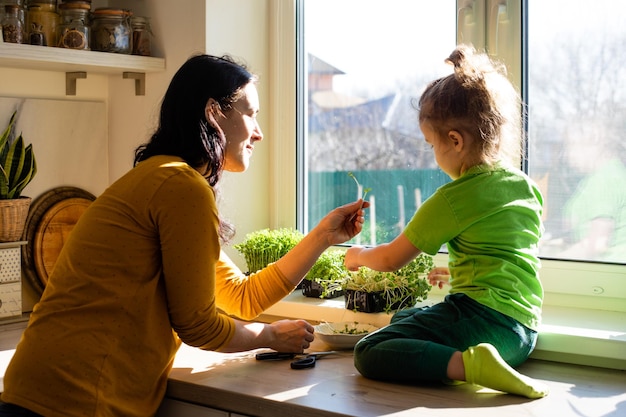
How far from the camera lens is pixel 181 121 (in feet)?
5.22

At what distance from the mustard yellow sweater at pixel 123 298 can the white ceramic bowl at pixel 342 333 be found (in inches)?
13.4

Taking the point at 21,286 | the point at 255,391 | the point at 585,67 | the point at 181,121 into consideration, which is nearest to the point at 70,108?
the point at 21,286

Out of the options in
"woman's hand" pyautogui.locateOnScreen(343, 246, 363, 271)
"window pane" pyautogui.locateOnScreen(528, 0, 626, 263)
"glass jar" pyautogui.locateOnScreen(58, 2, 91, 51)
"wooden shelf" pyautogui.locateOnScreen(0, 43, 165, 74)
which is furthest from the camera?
"glass jar" pyautogui.locateOnScreen(58, 2, 91, 51)

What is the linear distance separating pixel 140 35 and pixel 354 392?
4.04 feet

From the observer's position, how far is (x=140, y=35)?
2.26 m

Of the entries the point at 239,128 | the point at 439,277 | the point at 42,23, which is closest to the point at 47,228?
the point at 42,23

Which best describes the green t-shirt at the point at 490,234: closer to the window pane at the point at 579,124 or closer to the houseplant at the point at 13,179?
the window pane at the point at 579,124

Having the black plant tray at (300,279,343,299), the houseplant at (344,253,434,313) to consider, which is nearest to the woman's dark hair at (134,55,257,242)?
the houseplant at (344,253,434,313)

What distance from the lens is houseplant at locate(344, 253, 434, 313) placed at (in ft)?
6.25

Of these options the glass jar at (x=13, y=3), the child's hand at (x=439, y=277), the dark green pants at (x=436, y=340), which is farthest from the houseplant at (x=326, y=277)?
the glass jar at (x=13, y=3)

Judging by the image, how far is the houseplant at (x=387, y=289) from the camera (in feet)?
6.25

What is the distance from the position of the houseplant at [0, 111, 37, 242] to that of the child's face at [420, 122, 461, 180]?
108 centimetres

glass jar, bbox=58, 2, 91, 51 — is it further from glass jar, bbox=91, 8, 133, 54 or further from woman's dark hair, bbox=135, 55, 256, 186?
woman's dark hair, bbox=135, 55, 256, 186

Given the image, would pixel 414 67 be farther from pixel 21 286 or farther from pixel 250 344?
pixel 21 286
